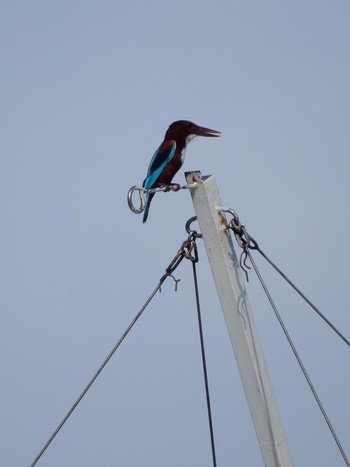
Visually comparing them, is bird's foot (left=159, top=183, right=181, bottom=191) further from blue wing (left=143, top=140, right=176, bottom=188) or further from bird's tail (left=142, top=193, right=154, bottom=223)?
bird's tail (left=142, top=193, right=154, bottom=223)

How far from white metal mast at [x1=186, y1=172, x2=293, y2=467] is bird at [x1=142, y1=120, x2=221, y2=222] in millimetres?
697

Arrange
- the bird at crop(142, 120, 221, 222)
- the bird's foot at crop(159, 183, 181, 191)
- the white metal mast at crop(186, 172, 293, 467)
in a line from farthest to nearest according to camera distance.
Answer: the bird at crop(142, 120, 221, 222)
the bird's foot at crop(159, 183, 181, 191)
the white metal mast at crop(186, 172, 293, 467)

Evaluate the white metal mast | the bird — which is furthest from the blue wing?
the white metal mast

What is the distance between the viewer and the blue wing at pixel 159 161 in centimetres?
604

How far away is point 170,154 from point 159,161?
186mm

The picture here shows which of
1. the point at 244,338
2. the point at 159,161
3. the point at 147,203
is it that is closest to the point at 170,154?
the point at 159,161

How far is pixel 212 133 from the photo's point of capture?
6.46 metres

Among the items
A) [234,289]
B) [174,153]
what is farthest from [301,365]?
[174,153]

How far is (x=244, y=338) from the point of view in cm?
521

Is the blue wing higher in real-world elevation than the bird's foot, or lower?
higher

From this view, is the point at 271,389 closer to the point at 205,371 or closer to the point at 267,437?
the point at 267,437

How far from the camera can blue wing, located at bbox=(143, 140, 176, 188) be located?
604cm

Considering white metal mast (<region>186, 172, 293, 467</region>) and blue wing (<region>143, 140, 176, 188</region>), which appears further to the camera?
blue wing (<region>143, 140, 176, 188</region>)

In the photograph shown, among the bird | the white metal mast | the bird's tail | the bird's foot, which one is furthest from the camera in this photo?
the bird's tail
